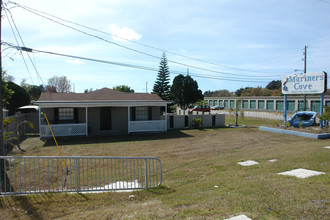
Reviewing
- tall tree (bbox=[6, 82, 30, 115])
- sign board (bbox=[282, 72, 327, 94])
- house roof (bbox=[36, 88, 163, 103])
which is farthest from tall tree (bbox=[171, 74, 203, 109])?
tall tree (bbox=[6, 82, 30, 115])

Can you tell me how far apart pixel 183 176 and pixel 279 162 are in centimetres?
368

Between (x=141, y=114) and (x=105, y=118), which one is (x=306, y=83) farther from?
(x=105, y=118)

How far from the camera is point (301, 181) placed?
555cm

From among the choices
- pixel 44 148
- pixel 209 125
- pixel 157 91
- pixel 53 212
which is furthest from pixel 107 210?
pixel 157 91

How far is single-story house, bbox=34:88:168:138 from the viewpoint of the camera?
15867 mm

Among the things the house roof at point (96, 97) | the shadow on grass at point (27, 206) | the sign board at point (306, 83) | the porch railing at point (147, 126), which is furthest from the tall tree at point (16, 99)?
the sign board at point (306, 83)

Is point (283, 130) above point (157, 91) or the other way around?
the other way around

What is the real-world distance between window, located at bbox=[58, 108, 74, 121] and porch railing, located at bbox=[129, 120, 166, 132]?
448 centimetres

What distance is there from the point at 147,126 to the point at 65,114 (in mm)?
6247

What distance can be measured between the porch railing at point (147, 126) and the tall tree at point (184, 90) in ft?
49.4

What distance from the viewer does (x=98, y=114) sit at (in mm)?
17906

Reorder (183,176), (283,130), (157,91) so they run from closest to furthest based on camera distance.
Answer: (183,176) < (283,130) < (157,91)

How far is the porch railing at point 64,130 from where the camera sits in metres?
15.3

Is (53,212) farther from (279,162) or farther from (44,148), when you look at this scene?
(44,148)
